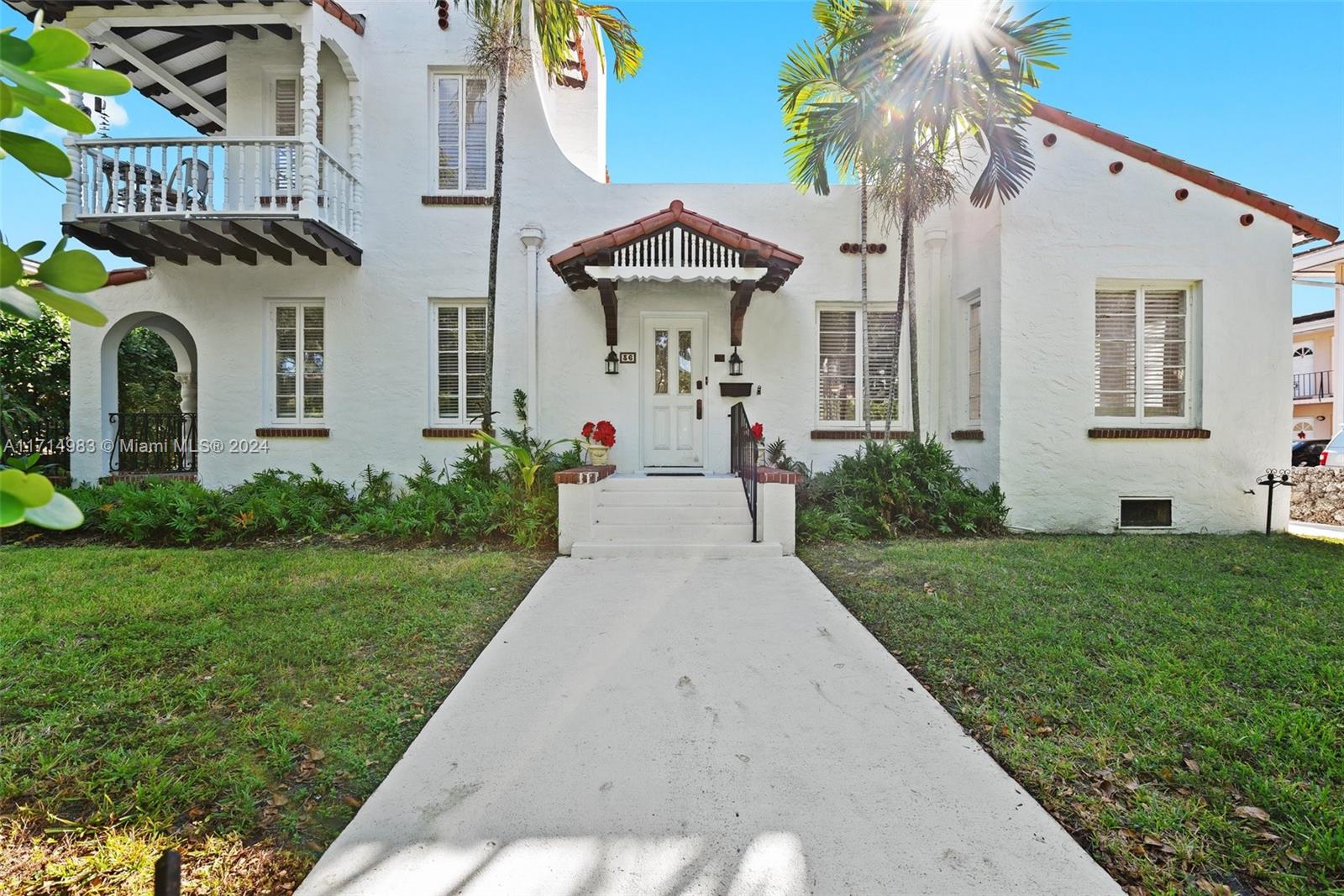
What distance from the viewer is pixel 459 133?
9242 millimetres

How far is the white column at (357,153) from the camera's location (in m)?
8.91

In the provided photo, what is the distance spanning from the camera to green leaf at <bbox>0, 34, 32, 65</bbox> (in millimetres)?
758

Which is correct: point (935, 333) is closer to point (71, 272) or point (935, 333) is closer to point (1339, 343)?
point (71, 272)

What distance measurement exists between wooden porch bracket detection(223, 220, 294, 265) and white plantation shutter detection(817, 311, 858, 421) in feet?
24.2

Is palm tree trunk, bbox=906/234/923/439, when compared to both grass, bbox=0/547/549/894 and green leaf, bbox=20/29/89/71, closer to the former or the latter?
grass, bbox=0/547/549/894

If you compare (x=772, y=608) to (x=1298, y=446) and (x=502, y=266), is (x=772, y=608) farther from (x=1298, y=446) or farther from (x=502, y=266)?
(x=1298, y=446)

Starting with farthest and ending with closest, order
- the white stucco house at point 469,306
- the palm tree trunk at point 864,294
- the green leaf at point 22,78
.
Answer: the palm tree trunk at point 864,294 < the white stucco house at point 469,306 < the green leaf at point 22,78

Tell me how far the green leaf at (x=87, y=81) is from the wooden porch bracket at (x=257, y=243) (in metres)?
8.70

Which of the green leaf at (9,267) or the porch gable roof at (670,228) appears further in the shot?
the porch gable roof at (670,228)

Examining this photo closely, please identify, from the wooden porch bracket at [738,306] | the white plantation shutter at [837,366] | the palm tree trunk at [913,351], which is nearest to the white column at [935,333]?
the palm tree trunk at [913,351]

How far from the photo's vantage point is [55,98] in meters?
0.82

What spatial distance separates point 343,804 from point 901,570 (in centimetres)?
480

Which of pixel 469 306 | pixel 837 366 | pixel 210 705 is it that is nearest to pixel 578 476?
pixel 469 306

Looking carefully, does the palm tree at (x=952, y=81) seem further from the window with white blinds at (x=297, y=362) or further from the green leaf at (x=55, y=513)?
the green leaf at (x=55, y=513)
